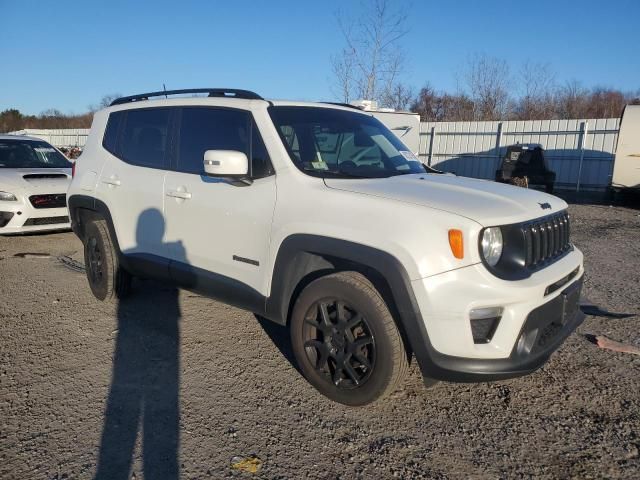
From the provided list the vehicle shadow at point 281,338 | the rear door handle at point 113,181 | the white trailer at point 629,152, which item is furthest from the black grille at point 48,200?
the white trailer at point 629,152

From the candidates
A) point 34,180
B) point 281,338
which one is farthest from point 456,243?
point 34,180

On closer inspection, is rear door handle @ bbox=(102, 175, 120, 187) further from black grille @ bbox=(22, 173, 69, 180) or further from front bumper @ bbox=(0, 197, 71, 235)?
black grille @ bbox=(22, 173, 69, 180)

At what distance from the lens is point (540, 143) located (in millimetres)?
19078

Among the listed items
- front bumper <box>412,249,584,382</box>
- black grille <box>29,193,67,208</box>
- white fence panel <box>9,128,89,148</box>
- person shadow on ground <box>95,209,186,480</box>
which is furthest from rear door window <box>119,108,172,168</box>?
white fence panel <box>9,128,89,148</box>

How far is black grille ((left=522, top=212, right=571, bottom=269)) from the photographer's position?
280 centimetres

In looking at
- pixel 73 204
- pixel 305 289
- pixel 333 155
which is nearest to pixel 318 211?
pixel 305 289

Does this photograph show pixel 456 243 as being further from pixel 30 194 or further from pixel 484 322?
pixel 30 194

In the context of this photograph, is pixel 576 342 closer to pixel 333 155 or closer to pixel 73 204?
pixel 333 155

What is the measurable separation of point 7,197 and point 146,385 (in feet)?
17.3

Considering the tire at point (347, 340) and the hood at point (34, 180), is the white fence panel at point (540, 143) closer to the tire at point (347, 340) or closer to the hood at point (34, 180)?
the hood at point (34, 180)

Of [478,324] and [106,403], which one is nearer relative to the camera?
[478,324]

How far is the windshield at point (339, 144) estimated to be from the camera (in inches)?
136

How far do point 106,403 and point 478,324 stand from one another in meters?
2.33

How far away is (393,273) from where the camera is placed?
2676 millimetres
